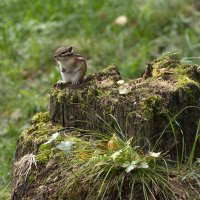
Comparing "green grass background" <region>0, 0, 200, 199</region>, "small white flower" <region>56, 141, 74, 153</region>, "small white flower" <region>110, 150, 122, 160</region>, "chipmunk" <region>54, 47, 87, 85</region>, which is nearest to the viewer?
"small white flower" <region>110, 150, 122, 160</region>

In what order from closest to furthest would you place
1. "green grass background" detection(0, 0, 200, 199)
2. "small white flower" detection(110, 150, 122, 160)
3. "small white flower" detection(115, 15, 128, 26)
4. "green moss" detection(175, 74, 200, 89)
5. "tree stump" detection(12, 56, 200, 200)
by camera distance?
"small white flower" detection(110, 150, 122, 160), "tree stump" detection(12, 56, 200, 200), "green moss" detection(175, 74, 200, 89), "green grass background" detection(0, 0, 200, 199), "small white flower" detection(115, 15, 128, 26)

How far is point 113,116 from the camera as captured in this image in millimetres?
5938

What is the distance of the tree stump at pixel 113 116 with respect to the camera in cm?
583

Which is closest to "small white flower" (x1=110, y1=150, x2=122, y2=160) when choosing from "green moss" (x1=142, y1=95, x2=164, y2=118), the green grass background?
"green moss" (x1=142, y1=95, x2=164, y2=118)

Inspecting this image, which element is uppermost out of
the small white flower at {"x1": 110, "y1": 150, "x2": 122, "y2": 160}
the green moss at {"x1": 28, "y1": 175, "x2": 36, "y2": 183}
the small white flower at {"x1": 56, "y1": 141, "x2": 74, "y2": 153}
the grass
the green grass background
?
the small white flower at {"x1": 110, "y1": 150, "x2": 122, "y2": 160}

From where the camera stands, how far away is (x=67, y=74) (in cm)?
655

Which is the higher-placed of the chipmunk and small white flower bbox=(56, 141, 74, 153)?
the chipmunk

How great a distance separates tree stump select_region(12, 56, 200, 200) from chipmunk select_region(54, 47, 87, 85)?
3.6 inches

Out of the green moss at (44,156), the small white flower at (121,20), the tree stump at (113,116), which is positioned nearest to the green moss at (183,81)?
the tree stump at (113,116)

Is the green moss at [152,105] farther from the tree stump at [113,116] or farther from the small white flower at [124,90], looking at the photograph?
the small white flower at [124,90]

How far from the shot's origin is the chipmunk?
6.45m

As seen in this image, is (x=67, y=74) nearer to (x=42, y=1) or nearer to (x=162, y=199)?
(x=162, y=199)

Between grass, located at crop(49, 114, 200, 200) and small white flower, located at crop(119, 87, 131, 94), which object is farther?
small white flower, located at crop(119, 87, 131, 94)

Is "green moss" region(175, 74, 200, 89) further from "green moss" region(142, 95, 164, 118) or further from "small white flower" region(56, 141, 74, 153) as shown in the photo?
"small white flower" region(56, 141, 74, 153)
